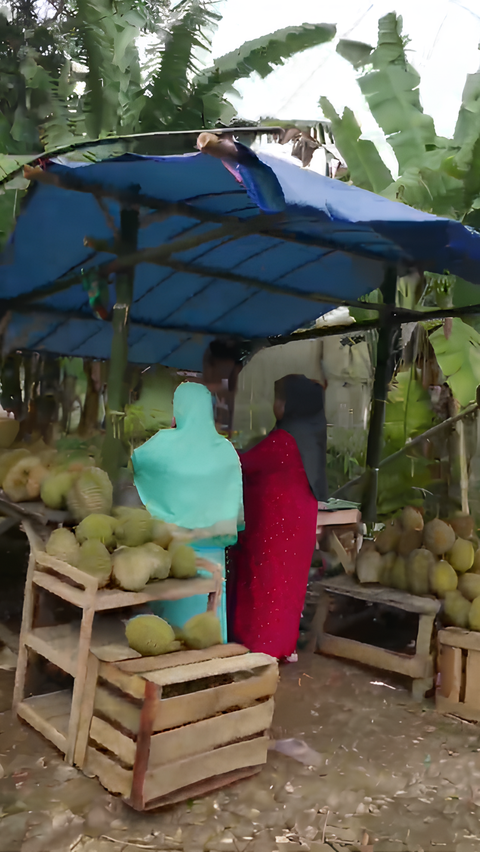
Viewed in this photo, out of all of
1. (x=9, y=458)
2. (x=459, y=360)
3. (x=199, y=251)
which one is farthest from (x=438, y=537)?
(x=9, y=458)

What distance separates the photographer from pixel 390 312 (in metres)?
3.82

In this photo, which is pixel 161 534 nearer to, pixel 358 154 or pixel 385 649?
pixel 385 649

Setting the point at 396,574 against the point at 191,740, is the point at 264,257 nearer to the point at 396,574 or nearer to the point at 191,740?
the point at 396,574

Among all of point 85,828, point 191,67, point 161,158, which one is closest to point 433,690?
point 85,828

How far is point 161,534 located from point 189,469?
9.5 inches

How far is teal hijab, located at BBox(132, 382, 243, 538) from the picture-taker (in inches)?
79.4

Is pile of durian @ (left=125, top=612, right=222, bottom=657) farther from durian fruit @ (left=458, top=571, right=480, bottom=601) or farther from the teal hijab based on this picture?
durian fruit @ (left=458, top=571, right=480, bottom=601)

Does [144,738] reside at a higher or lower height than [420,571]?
lower

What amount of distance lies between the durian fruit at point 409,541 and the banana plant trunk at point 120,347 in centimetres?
164

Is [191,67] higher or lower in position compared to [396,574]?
higher

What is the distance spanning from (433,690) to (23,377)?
7.61 feet

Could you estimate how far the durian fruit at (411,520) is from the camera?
300cm

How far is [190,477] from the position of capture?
2.05 metres

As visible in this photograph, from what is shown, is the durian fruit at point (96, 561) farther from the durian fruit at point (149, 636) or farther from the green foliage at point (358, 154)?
the green foliage at point (358, 154)
